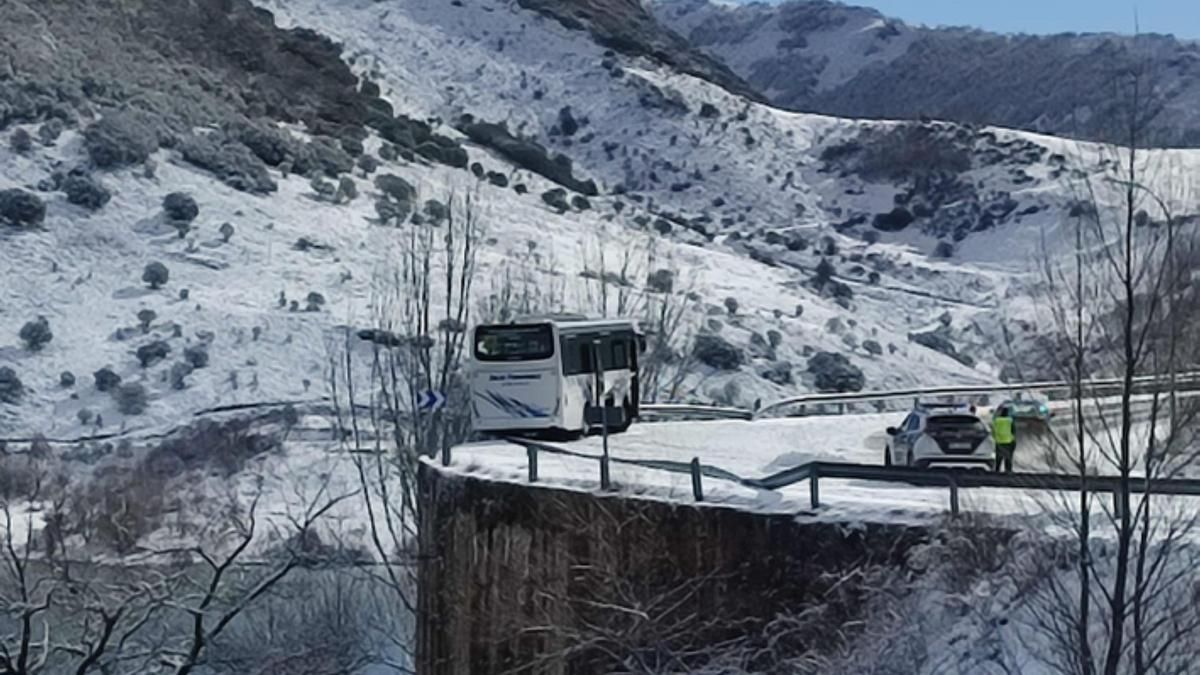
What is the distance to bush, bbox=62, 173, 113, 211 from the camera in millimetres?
65000

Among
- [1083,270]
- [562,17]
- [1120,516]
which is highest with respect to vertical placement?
[562,17]

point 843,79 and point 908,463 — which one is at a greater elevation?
point 843,79

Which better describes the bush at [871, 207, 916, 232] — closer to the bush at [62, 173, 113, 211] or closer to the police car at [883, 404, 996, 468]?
the bush at [62, 173, 113, 211]

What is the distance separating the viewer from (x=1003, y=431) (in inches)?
1125

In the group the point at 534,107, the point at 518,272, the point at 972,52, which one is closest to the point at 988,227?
the point at 534,107

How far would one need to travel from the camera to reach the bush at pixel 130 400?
5272cm

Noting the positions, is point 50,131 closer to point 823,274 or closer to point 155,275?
point 155,275

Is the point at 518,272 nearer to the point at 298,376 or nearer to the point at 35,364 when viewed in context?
the point at 298,376

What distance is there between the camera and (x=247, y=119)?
79.8m

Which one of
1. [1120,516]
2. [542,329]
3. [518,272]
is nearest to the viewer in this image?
[1120,516]

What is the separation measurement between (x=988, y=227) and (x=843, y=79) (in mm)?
79681

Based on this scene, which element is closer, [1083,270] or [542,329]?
[1083,270]

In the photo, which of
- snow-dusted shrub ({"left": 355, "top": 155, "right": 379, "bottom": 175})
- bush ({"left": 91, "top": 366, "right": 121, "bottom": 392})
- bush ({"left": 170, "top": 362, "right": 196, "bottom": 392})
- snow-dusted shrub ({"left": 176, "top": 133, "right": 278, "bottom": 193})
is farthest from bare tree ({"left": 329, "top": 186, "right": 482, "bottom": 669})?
snow-dusted shrub ({"left": 355, "top": 155, "right": 379, "bottom": 175})

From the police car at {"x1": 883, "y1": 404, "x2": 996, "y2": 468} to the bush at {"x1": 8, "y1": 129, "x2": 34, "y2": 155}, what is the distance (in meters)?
46.5
